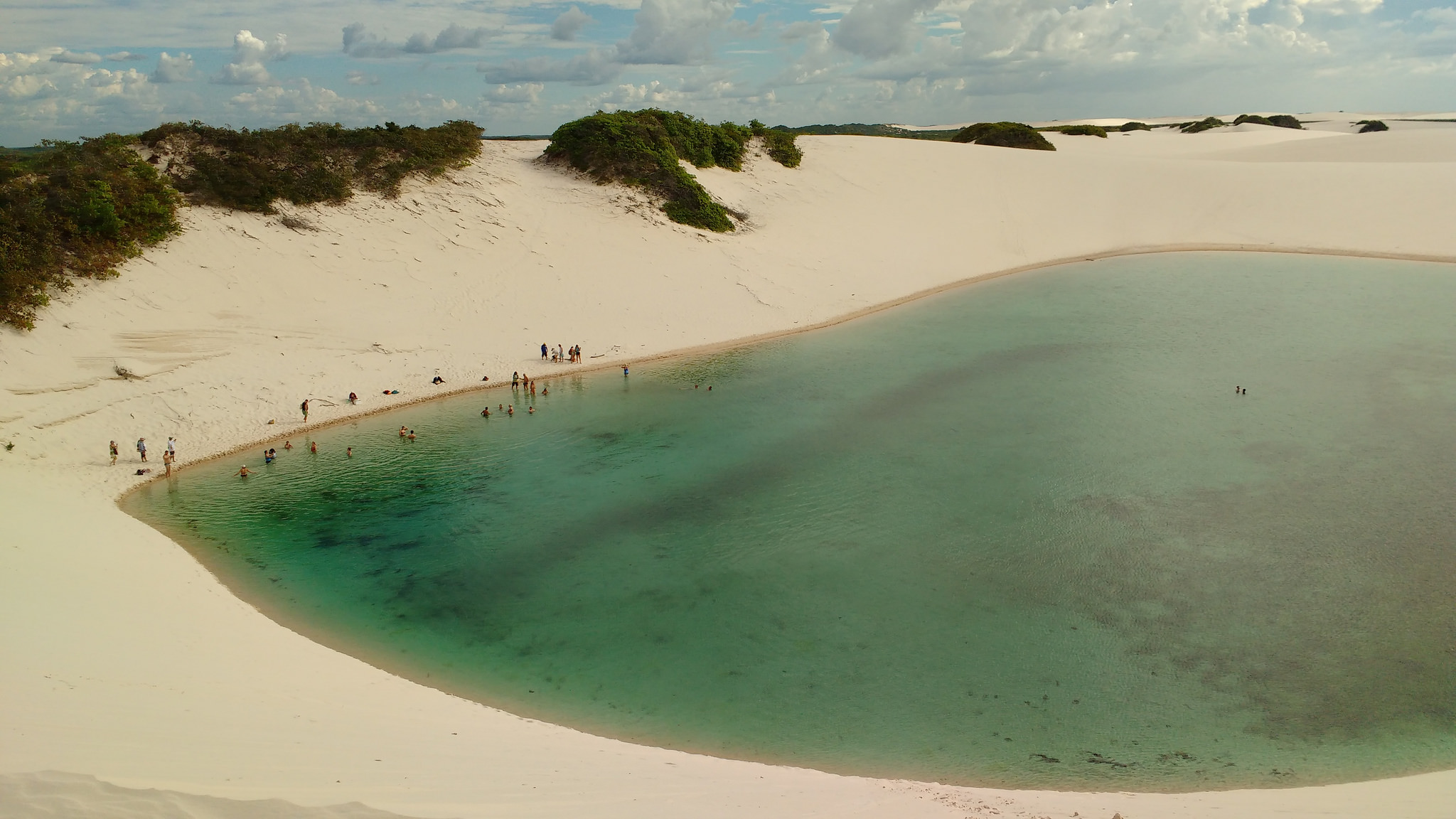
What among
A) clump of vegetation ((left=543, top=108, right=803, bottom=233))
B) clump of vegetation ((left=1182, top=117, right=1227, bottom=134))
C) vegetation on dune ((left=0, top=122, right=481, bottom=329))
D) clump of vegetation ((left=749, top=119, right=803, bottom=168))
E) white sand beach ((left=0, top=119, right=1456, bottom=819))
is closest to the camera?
white sand beach ((left=0, top=119, right=1456, bottom=819))

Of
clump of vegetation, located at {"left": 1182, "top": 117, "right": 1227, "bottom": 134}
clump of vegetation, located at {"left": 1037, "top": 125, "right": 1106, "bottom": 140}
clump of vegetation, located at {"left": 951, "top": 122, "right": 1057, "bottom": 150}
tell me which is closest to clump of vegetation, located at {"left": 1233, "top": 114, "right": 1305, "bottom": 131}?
clump of vegetation, located at {"left": 1182, "top": 117, "right": 1227, "bottom": 134}

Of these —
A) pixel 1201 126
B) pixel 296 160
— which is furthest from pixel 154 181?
pixel 1201 126

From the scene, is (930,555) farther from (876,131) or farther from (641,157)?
(876,131)

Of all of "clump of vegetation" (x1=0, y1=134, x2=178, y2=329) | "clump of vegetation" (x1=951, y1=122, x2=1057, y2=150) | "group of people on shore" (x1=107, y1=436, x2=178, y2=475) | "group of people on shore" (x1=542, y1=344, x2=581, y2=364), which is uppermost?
"clump of vegetation" (x1=951, y1=122, x2=1057, y2=150)

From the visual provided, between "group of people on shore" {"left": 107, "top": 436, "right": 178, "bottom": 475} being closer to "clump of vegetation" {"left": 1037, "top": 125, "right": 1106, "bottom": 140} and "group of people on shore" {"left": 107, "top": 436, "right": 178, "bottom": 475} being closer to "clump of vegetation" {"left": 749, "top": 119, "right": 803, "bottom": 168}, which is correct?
"clump of vegetation" {"left": 749, "top": 119, "right": 803, "bottom": 168}

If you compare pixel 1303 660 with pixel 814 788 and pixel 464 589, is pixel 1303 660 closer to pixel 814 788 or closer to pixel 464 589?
pixel 814 788

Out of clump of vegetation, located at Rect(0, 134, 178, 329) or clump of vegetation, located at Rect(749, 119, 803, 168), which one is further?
clump of vegetation, located at Rect(749, 119, 803, 168)

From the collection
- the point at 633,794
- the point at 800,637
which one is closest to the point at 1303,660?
the point at 800,637
